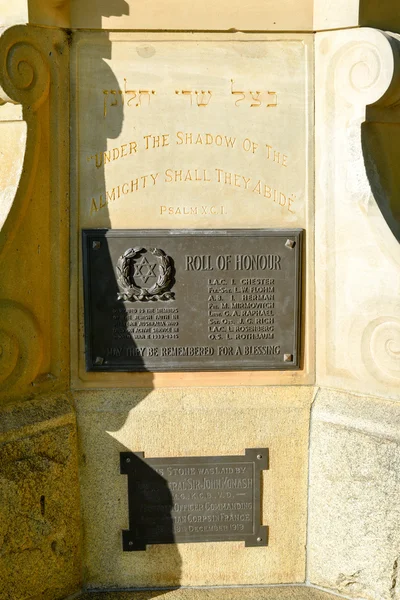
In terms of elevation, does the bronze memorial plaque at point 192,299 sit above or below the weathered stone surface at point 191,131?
below

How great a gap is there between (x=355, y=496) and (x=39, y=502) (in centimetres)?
184

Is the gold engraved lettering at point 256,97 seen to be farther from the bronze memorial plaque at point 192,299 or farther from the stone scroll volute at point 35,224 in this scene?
the stone scroll volute at point 35,224

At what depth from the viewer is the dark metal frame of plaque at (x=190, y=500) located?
13.3ft

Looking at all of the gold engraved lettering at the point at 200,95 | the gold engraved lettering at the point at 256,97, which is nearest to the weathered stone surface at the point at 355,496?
the gold engraved lettering at the point at 256,97

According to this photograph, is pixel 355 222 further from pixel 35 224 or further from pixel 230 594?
pixel 230 594

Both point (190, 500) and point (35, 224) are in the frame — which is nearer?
point (35, 224)

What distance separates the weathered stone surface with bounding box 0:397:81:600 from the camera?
3.67 meters

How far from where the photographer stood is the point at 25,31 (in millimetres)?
3734

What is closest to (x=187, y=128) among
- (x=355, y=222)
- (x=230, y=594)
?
(x=355, y=222)

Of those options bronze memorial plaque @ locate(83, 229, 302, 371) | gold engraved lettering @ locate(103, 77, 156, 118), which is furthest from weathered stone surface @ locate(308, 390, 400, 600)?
gold engraved lettering @ locate(103, 77, 156, 118)

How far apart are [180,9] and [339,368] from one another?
7.71 feet

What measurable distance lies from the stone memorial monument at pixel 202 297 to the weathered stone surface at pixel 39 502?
0.04ft

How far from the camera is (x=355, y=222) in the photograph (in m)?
3.87

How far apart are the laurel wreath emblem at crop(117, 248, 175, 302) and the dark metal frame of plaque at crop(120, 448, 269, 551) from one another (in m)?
0.97
